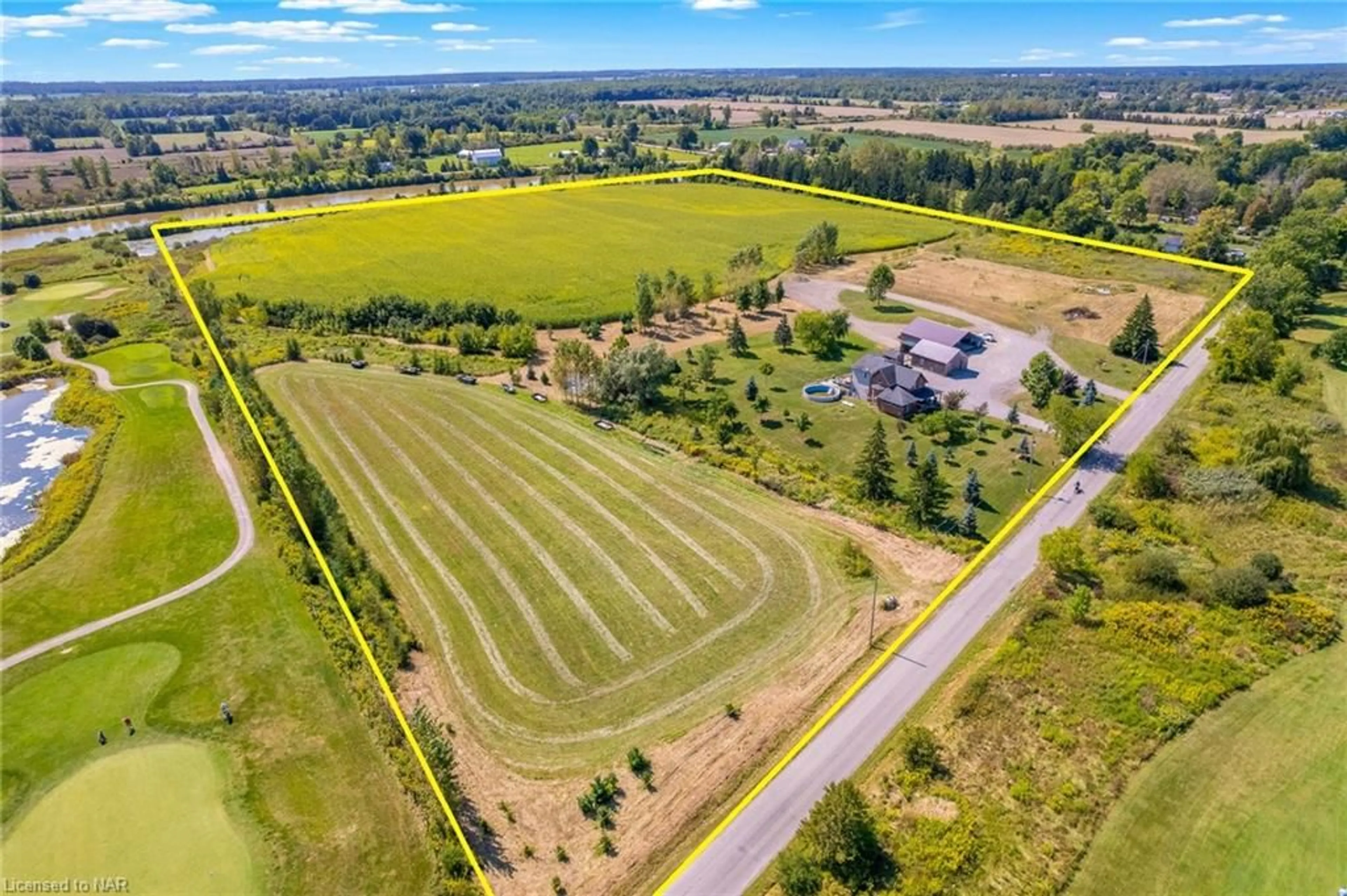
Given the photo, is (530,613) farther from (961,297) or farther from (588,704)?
(961,297)

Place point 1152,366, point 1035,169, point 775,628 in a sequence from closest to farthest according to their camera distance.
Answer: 1. point 775,628
2. point 1152,366
3. point 1035,169

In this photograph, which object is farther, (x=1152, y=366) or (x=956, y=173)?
(x=956, y=173)

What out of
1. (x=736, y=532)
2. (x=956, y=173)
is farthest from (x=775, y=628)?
(x=956, y=173)

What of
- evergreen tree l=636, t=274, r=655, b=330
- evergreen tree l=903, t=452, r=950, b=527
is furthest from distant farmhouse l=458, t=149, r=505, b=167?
evergreen tree l=903, t=452, r=950, b=527

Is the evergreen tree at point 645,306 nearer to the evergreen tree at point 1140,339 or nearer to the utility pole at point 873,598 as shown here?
the utility pole at point 873,598

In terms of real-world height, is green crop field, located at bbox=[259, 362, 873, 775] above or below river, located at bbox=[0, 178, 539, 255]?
A: below

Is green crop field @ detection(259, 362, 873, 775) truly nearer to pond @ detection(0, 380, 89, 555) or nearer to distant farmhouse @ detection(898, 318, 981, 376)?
pond @ detection(0, 380, 89, 555)

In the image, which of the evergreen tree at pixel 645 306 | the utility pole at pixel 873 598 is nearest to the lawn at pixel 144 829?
the utility pole at pixel 873 598
